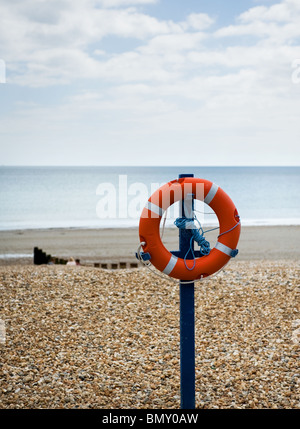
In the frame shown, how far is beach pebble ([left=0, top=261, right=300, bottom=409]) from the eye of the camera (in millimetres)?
3277

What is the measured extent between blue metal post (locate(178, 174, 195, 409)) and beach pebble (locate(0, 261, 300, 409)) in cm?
28

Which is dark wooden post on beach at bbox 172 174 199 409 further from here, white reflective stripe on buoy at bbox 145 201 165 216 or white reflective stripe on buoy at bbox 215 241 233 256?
white reflective stripe on buoy at bbox 215 241 233 256

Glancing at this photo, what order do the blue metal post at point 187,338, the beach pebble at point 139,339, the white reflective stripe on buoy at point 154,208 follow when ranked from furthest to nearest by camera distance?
the beach pebble at point 139,339 → the white reflective stripe on buoy at point 154,208 → the blue metal post at point 187,338

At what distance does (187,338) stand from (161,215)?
0.79 meters

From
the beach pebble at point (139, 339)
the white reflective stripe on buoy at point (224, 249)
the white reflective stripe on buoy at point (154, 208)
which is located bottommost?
the beach pebble at point (139, 339)

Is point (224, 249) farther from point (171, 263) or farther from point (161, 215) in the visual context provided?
point (161, 215)

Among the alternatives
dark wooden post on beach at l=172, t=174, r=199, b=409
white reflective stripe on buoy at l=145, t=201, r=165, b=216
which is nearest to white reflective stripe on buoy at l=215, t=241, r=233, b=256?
dark wooden post on beach at l=172, t=174, r=199, b=409

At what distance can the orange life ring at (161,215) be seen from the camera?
295 centimetres

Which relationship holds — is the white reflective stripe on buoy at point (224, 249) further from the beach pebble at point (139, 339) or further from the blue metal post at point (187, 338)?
the beach pebble at point (139, 339)

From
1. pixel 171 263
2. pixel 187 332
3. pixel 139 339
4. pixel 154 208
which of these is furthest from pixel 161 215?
pixel 139 339

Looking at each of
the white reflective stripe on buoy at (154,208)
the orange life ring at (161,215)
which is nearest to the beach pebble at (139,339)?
the orange life ring at (161,215)

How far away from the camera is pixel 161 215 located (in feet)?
9.93
